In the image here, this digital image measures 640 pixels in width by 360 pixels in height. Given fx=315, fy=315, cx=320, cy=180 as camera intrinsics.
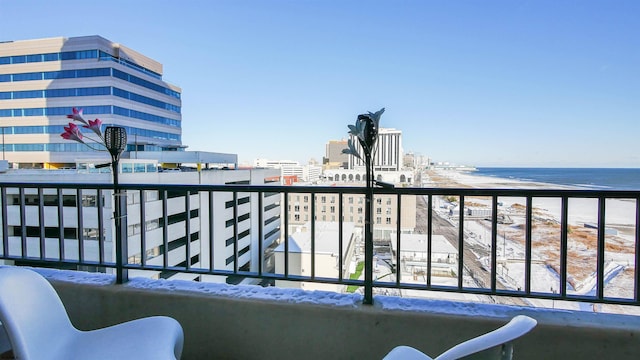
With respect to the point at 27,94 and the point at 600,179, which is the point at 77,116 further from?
the point at 27,94

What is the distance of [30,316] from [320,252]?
220cm

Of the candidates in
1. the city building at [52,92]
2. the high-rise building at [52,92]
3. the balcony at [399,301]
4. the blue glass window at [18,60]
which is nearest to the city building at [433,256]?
the balcony at [399,301]

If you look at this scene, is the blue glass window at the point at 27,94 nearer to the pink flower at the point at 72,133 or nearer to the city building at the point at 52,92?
the city building at the point at 52,92

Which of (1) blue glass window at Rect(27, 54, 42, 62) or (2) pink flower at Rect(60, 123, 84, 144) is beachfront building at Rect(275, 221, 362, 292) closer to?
(2) pink flower at Rect(60, 123, 84, 144)

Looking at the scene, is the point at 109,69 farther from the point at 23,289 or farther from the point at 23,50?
the point at 23,289

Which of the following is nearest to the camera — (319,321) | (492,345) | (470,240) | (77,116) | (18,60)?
(492,345)

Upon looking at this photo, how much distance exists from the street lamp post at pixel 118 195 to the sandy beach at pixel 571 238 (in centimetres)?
195

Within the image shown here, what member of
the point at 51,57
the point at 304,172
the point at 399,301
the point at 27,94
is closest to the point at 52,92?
the point at 27,94

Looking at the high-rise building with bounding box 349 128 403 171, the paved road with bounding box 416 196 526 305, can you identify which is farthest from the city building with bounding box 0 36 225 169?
the paved road with bounding box 416 196 526 305

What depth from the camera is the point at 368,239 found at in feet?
5.69

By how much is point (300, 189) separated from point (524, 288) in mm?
1367

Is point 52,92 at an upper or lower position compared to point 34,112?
upper

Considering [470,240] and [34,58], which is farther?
[34,58]

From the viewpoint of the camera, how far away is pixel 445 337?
5.15 ft
